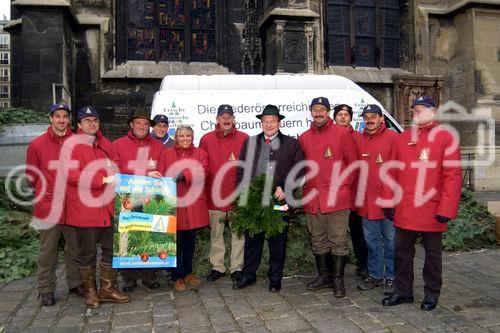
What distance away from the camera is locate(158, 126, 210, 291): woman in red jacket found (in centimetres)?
498

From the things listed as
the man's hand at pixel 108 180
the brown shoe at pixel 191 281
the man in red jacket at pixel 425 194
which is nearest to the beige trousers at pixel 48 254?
the man's hand at pixel 108 180

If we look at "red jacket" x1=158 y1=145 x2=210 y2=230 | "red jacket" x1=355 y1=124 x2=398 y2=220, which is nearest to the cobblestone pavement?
"red jacket" x1=158 y1=145 x2=210 y2=230

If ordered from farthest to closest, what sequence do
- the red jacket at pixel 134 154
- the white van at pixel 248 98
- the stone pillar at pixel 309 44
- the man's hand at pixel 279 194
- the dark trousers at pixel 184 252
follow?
the stone pillar at pixel 309 44
the white van at pixel 248 98
the dark trousers at pixel 184 252
the red jacket at pixel 134 154
the man's hand at pixel 279 194

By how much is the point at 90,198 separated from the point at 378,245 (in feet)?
9.90

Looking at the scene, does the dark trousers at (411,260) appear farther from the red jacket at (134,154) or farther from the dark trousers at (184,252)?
the red jacket at (134,154)

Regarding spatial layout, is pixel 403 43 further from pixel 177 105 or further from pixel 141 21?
pixel 177 105

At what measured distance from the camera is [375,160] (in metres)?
4.86

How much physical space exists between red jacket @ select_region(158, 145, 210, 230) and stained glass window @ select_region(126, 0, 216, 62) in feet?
27.3

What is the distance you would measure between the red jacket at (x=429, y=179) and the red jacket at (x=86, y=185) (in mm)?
2853

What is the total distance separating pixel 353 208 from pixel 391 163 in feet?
2.46

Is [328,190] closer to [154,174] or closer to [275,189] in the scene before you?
[275,189]

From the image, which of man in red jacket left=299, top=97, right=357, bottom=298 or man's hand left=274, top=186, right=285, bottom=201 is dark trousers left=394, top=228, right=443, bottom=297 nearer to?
man in red jacket left=299, top=97, right=357, bottom=298

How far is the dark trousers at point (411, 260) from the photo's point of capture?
A: 4.31m

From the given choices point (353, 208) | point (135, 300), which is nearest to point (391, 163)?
point (353, 208)
